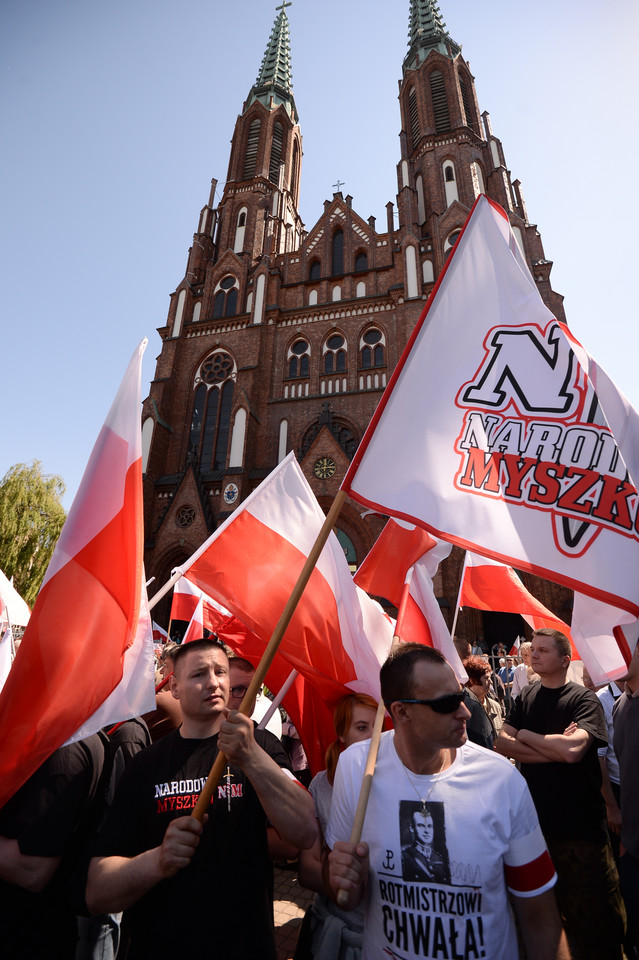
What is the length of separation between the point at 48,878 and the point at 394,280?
70.3 feet

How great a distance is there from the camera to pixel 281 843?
1.90m

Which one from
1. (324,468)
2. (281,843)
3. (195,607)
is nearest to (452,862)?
(281,843)

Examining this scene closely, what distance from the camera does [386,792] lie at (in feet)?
5.49

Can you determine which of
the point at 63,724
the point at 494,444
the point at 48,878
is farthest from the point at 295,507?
the point at 48,878

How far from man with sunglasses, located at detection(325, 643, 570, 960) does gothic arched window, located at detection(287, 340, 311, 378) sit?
740 inches

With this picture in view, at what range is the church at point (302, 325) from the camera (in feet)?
56.1

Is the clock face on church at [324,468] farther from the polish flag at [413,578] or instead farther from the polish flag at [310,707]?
the polish flag at [413,578]

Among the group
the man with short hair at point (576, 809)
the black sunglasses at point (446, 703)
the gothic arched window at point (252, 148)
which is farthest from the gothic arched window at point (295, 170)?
the black sunglasses at point (446, 703)

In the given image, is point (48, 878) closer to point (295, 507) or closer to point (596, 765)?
point (295, 507)

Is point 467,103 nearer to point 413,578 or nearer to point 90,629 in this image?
point 413,578

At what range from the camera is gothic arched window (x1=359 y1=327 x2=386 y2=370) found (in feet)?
62.6

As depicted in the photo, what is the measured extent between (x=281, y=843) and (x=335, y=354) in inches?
753

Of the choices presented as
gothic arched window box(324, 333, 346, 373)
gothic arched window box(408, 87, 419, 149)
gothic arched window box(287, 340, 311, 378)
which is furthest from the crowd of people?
gothic arched window box(408, 87, 419, 149)

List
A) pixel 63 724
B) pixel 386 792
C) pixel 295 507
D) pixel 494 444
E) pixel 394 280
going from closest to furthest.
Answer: pixel 386 792, pixel 63 724, pixel 494 444, pixel 295 507, pixel 394 280
